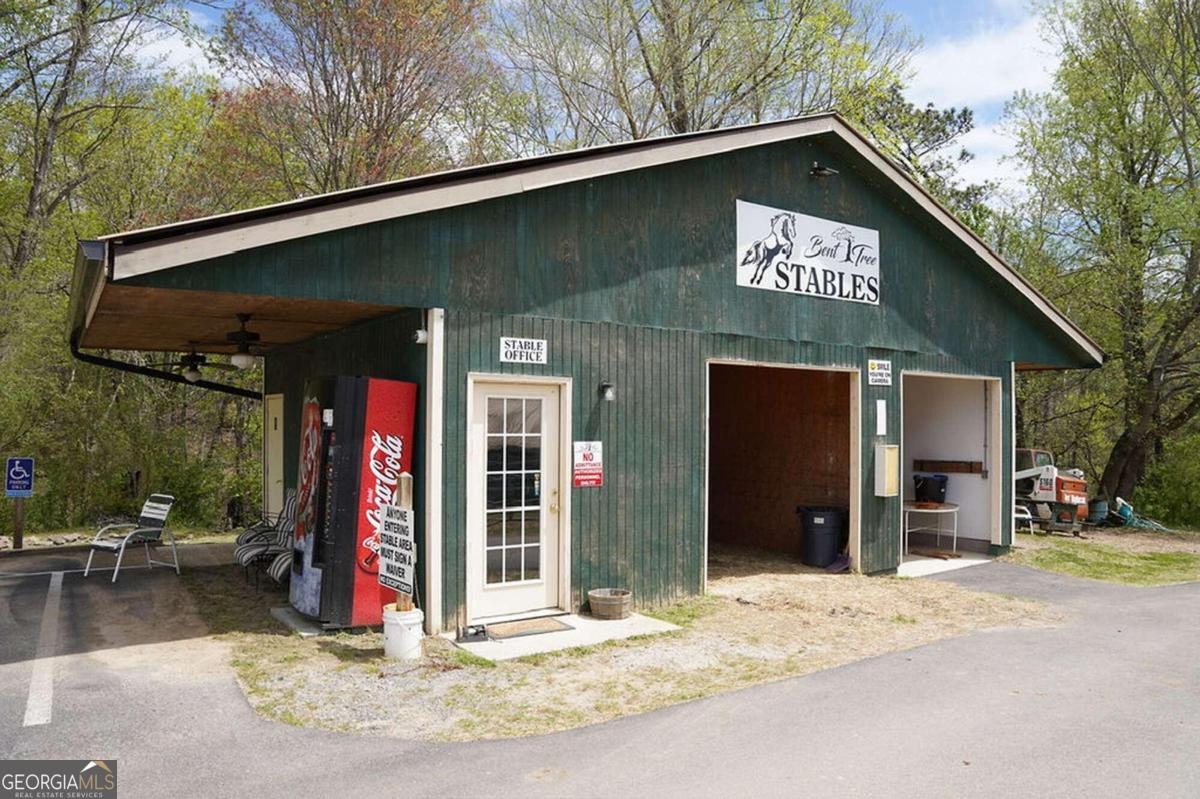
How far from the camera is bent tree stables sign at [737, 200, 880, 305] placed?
9336 millimetres

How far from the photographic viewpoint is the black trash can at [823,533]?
427 inches

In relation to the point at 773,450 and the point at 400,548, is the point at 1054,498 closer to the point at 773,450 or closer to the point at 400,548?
the point at 773,450


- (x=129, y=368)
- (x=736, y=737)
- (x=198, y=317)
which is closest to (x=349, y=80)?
(x=129, y=368)

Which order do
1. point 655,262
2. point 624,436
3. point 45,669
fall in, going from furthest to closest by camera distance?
point 655,262, point 624,436, point 45,669

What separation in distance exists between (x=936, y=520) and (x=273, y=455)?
10248mm

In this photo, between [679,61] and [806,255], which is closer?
[806,255]

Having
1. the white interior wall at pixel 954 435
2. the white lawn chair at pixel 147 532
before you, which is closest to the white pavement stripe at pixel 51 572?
the white lawn chair at pixel 147 532

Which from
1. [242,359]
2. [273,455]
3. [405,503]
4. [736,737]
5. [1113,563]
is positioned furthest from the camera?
[273,455]

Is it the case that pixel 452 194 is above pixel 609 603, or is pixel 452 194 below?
above

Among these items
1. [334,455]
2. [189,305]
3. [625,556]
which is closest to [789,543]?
[625,556]

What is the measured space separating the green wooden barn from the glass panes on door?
0.07ft

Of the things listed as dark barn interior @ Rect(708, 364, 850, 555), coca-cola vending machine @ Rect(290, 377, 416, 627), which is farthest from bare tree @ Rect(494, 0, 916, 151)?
coca-cola vending machine @ Rect(290, 377, 416, 627)

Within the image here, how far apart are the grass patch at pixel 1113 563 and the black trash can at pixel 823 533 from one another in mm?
2994

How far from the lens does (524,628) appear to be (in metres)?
7.35
